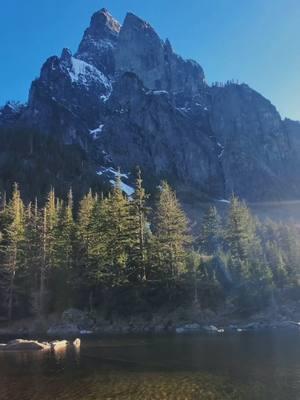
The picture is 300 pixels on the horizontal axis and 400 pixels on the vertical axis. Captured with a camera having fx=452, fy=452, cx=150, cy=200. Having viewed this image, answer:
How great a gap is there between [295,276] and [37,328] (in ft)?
135

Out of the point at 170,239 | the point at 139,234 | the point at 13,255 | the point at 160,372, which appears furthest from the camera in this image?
the point at 139,234

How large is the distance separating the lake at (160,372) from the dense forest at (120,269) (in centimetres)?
2277

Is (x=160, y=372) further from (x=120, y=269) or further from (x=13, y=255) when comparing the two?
(x=13, y=255)

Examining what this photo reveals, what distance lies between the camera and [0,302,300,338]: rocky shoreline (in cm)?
5803

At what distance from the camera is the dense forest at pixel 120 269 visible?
6469cm

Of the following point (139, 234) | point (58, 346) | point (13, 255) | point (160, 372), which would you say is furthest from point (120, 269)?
point (160, 372)

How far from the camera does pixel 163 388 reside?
23.0 meters

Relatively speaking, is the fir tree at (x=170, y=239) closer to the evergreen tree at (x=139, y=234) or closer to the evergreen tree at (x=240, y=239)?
the evergreen tree at (x=139, y=234)

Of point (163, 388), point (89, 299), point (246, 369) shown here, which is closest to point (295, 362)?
point (246, 369)

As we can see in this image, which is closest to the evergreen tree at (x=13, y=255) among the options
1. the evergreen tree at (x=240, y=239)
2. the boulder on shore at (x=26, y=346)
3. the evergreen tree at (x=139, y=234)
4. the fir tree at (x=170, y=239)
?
the evergreen tree at (x=139, y=234)

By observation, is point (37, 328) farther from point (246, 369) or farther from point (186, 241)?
point (246, 369)

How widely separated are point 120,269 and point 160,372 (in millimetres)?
40471

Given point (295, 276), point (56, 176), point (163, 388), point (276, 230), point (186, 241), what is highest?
point (56, 176)

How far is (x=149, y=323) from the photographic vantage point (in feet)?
199
